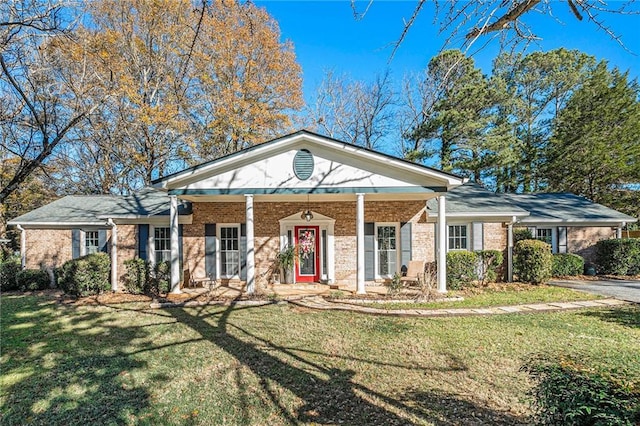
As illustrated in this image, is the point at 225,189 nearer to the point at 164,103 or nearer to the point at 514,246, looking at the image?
the point at 514,246

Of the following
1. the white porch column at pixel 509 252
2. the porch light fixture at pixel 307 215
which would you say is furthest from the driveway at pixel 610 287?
the porch light fixture at pixel 307 215

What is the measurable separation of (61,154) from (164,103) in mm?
6943

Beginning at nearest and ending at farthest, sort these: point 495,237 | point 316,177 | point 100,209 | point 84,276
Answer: point 316,177 < point 84,276 < point 495,237 < point 100,209

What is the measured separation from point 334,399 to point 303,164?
7.03 meters

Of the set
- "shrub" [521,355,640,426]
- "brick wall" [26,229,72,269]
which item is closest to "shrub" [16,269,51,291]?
"brick wall" [26,229,72,269]

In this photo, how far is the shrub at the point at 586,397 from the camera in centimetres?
197

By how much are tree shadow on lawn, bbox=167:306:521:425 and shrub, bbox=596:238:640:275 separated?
13243 mm

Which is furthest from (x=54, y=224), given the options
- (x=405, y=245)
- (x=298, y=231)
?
(x=405, y=245)

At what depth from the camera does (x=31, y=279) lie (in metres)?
12.2

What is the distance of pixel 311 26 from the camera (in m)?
8.98

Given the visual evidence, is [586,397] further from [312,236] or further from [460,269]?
[312,236]

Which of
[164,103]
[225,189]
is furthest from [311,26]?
[164,103]

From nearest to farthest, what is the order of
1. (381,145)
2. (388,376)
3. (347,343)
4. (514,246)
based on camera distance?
1. (388,376)
2. (347,343)
3. (514,246)
4. (381,145)

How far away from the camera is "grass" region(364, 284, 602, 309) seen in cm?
828
